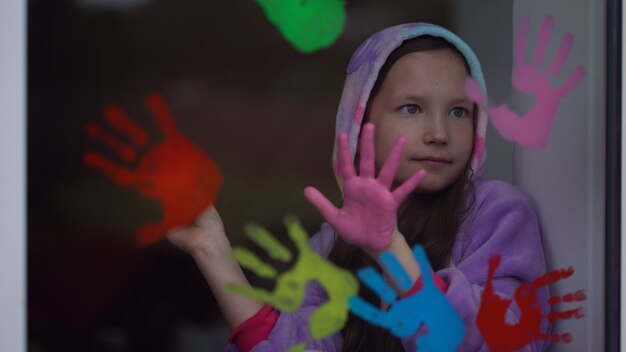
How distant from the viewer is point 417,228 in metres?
1.33

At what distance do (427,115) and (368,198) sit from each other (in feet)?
0.79

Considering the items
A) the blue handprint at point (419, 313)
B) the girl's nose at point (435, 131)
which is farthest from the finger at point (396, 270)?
the girl's nose at point (435, 131)

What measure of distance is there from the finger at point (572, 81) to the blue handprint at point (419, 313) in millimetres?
366

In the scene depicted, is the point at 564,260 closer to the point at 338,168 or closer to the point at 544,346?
the point at 544,346

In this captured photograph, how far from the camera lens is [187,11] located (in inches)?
49.9

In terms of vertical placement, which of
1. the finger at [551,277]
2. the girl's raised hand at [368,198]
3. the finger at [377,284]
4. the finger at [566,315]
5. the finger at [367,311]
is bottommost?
the finger at [566,315]

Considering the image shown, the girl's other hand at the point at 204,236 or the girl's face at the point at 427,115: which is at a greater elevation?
the girl's face at the point at 427,115

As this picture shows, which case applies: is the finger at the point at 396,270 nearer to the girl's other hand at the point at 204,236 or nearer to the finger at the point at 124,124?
the girl's other hand at the point at 204,236

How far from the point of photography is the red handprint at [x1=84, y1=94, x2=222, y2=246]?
1.21 m

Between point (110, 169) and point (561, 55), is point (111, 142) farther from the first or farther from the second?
point (561, 55)

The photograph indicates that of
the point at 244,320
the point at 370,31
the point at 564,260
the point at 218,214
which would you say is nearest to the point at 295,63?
the point at 370,31

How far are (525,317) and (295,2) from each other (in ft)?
1.96

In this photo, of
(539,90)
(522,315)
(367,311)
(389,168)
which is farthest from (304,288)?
(539,90)

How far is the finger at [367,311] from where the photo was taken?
118cm
